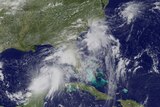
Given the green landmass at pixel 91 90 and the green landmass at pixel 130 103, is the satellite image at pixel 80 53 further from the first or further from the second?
the green landmass at pixel 91 90

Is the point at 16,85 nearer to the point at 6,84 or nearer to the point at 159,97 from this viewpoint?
the point at 6,84

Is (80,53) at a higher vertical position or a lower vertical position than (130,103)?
higher

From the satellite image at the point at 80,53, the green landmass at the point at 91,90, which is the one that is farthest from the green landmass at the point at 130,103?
the green landmass at the point at 91,90

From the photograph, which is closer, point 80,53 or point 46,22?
point 80,53

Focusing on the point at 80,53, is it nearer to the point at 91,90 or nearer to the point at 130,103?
the point at 91,90

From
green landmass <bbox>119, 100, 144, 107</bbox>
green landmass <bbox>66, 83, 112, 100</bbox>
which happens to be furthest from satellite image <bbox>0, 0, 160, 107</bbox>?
green landmass <bbox>66, 83, 112, 100</bbox>

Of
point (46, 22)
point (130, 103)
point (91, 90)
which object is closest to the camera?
point (130, 103)

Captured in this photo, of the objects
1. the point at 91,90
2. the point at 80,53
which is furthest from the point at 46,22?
the point at 91,90

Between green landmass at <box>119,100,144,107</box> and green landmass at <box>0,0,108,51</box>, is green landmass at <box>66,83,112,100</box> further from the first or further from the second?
green landmass at <box>0,0,108,51</box>

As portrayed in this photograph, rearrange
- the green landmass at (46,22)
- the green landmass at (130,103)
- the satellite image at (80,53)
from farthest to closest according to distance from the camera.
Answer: the green landmass at (46,22), the satellite image at (80,53), the green landmass at (130,103)
